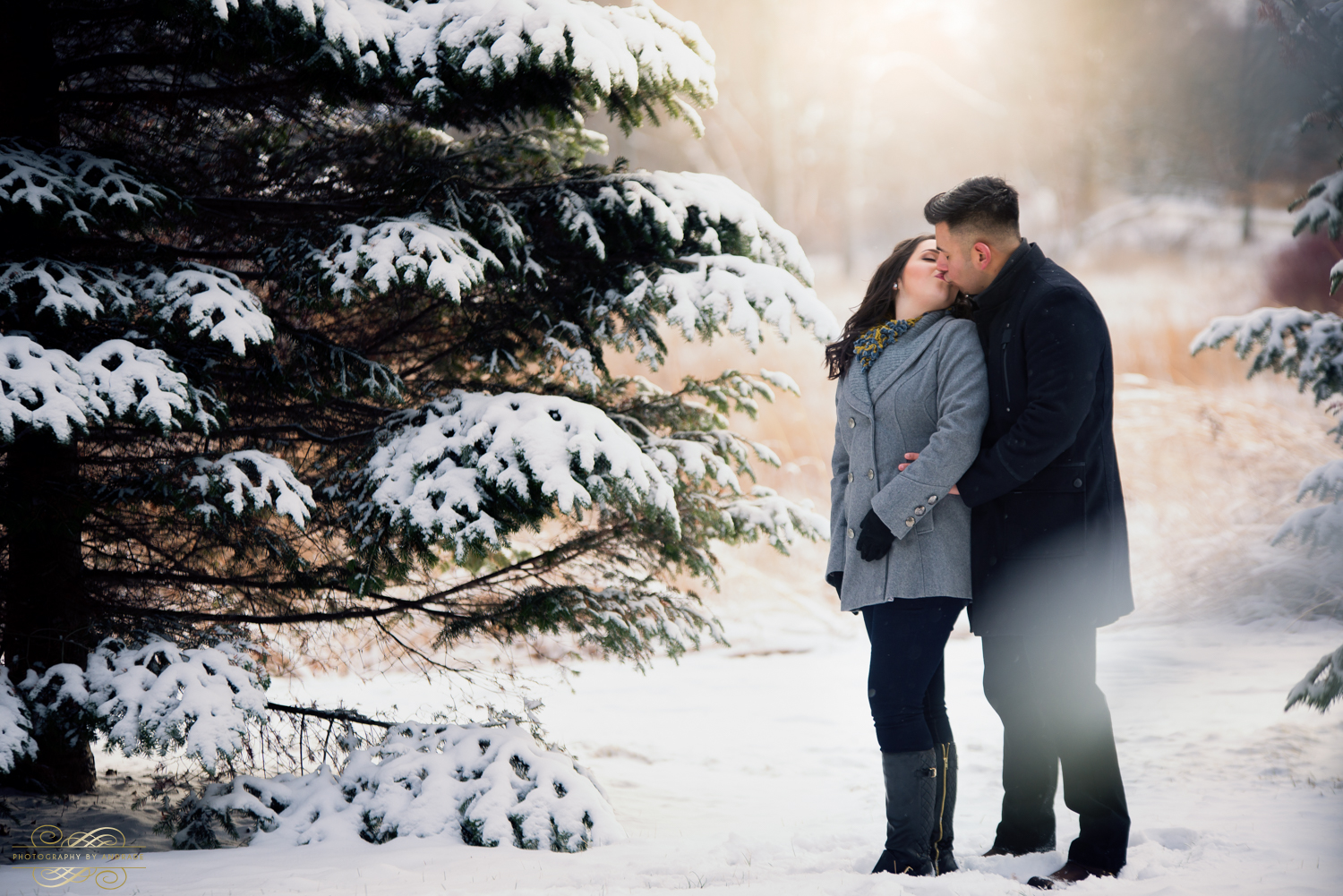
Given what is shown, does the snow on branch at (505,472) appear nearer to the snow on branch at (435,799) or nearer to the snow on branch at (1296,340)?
the snow on branch at (435,799)

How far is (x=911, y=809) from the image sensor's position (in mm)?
2432

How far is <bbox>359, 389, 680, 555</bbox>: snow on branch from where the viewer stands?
328 centimetres

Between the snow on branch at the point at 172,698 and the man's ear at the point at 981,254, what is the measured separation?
10.1ft

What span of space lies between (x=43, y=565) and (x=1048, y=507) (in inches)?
176

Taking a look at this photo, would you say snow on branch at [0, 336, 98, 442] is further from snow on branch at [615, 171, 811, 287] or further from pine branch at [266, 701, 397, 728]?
snow on branch at [615, 171, 811, 287]

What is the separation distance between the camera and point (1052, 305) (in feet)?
8.00

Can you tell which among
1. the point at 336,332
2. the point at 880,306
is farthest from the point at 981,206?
the point at 336,332

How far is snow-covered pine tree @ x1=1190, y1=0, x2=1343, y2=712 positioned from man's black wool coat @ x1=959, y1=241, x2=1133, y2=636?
56 cm

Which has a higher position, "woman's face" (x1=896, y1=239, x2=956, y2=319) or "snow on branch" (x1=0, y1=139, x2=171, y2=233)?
"snow on branch" (x1=0, y1=139, x2=171, y2=233)

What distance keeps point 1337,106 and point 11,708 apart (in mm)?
4115

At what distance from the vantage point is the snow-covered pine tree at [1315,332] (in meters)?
0.89

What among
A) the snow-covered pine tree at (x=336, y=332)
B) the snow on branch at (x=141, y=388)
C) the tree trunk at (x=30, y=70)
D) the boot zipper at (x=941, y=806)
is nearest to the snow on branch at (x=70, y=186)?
the snow-covered pine tree at (x=336, y=332)

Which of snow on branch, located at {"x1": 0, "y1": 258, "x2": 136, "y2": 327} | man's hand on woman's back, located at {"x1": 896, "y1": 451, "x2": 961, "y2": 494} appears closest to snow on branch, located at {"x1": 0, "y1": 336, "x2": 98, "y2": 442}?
snow on branch, located at {"x1": 0, "y1": 258, "x2": 136, "y2": 327}

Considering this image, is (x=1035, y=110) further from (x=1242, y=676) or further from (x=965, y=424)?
(x=965, y=424)
